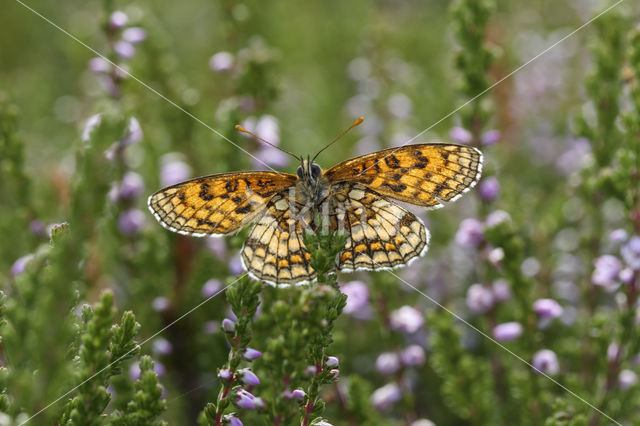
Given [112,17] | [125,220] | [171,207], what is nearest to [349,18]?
[112,17]

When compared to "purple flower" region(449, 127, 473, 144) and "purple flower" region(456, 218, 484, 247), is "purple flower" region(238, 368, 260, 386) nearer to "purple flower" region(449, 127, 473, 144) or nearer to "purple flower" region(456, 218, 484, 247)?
"purple flower" region(456, 218, 484, 247)

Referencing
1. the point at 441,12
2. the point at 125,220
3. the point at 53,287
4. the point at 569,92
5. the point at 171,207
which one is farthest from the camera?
the point at 441,12

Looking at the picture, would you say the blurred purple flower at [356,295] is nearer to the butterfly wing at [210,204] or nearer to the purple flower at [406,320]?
the purple flower at [406,320]

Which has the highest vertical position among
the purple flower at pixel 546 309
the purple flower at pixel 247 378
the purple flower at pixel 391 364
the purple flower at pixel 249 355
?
the purple flower at pixel 546 309

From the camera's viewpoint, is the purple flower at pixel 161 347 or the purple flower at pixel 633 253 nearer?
the purple flower at pixel 633 253

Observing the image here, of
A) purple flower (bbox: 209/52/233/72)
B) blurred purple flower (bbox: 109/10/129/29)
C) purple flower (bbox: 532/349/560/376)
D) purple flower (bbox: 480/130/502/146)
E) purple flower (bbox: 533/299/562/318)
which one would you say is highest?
purple flower (bbox: 209/52/233/72)

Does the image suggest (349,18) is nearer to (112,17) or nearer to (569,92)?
(569,92)

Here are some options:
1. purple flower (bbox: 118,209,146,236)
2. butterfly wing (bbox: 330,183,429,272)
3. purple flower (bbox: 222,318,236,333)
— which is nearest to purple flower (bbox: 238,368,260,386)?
purple flower (bbox: 222,318,236,333)

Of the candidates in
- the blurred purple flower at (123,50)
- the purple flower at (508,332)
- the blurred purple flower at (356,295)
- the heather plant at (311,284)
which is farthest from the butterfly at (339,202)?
the blurred purple flower at (123,50)
